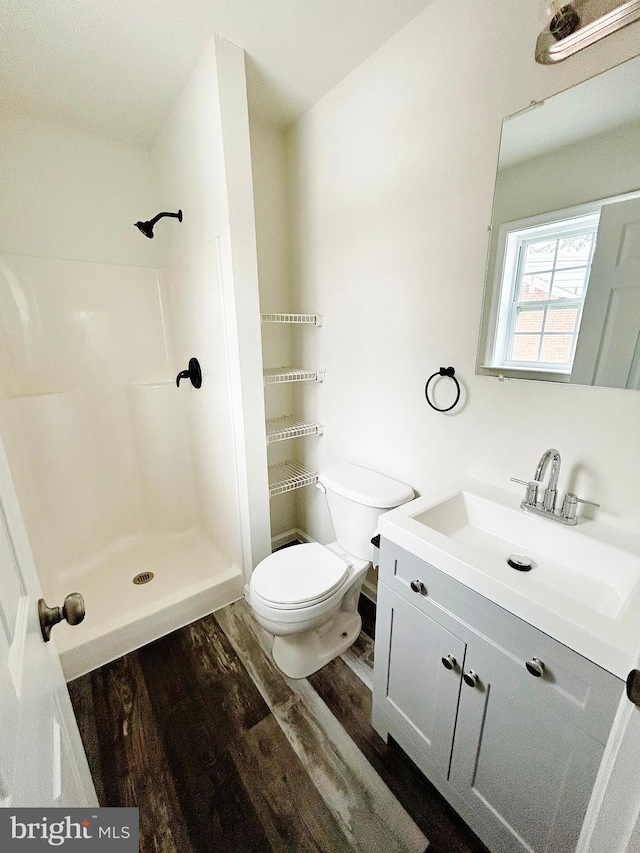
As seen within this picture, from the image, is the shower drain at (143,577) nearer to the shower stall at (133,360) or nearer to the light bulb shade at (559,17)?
the shower stall at (133,360)

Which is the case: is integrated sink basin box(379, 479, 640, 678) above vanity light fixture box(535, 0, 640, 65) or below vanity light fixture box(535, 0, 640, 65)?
below

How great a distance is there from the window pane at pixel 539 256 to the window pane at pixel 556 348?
209 mm

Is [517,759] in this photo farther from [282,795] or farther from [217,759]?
[217,759]

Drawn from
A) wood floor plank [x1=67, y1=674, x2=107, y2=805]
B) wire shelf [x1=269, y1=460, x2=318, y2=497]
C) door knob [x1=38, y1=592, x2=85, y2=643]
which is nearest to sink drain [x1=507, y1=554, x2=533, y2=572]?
door knob [x1=38, y1=592, x2=85, y2=643]

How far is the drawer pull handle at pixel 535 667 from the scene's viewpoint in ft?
2.44

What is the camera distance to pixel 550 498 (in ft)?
3.43

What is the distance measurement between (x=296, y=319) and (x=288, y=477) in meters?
0.94

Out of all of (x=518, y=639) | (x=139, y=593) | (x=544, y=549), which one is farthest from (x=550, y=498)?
(x=139, y=593)

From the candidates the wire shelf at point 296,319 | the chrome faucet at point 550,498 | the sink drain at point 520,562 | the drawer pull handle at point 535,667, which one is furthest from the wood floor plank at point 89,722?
the wire shelf at point 296,319

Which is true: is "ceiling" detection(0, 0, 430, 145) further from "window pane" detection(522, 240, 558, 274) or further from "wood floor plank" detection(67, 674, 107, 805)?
"wood floor plank" detection(67, 674, 107, 805)

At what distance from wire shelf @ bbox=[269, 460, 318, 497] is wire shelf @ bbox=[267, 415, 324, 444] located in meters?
0.24

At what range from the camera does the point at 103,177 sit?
1.89 meters

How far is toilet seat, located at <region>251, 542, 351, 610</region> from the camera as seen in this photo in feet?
4.48

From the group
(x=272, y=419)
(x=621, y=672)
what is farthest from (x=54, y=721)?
(x=272, y=419)
